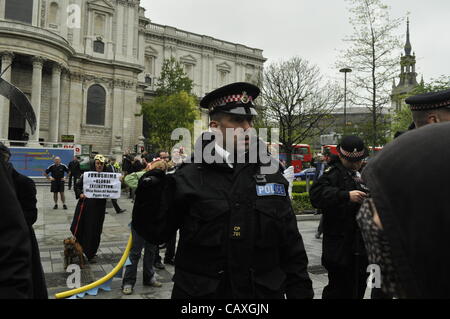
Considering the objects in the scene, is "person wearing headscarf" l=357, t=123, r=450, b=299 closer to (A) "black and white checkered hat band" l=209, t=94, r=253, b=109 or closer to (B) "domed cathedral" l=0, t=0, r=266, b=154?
(A) "black and white checkered hat band" l=209, t=94, r=253, b=109

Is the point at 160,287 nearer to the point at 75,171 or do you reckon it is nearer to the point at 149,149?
the point at 75,171

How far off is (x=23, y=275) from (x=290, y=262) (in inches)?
63.7

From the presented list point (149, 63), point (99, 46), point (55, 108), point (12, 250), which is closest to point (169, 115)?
point (55, 108)

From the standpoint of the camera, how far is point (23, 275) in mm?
1458

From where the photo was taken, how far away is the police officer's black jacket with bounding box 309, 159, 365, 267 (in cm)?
356

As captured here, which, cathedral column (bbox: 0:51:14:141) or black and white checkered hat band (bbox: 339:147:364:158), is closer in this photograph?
black and white checkered hat band (bbox: 339:147:364:158)

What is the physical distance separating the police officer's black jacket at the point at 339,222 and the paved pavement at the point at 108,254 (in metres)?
1.77

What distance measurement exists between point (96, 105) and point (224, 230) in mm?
42224

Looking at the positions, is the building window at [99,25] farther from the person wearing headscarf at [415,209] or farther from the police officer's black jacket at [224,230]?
the person wearing headscarf at [415,209]

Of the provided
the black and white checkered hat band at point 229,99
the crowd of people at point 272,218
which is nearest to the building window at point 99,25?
the crowd of people at point 272,218

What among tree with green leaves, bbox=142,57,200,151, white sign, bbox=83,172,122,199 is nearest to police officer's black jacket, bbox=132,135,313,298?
white sign, bbox=83,172,122,199

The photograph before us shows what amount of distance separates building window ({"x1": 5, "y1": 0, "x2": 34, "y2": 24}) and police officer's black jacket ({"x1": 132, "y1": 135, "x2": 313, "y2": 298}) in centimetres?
4169

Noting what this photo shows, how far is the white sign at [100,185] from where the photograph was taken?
727cm

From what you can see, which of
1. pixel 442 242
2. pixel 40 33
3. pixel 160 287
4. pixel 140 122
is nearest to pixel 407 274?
pixel 442 242
